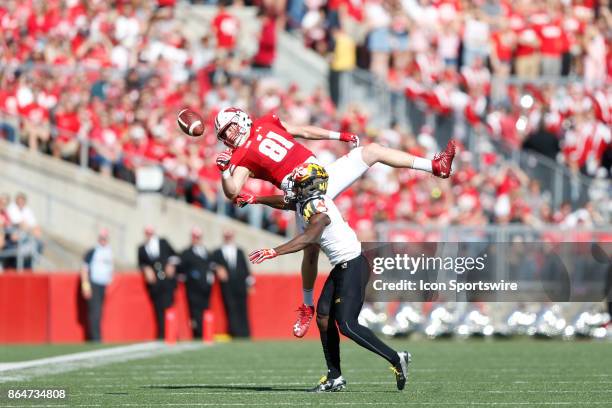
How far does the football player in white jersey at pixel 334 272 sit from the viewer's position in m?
13.3

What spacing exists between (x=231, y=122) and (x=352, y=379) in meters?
Answer: 2.99

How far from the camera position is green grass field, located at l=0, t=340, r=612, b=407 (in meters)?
12.9

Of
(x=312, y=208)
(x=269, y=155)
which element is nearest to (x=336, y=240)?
(x=312, y=208)

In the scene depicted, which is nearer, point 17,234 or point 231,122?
point 231,122

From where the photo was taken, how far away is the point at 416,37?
30.2m

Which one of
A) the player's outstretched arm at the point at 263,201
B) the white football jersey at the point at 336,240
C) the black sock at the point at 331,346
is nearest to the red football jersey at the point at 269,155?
the player's outstretched arm at the point at 263,201

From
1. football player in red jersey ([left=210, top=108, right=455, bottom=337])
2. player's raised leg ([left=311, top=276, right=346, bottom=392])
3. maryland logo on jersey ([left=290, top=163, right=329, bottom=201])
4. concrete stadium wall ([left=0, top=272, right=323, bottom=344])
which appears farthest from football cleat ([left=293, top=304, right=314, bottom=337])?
concrete stadium wall ([left=0, top=272, right=323, bottom=344])

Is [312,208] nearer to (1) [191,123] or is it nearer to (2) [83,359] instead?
(1) [191,123]

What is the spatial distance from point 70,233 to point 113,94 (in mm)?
2653

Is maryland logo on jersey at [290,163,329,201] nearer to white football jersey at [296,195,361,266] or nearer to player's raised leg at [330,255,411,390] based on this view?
white football jersey at [296,195,361,266]

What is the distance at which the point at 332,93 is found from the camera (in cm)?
3027

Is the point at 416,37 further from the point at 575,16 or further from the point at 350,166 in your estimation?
the point at 350,166

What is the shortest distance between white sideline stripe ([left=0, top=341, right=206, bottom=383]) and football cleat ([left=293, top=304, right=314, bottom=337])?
3.04 m

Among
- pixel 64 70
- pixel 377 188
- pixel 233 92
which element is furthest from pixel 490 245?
pixel 64 70
